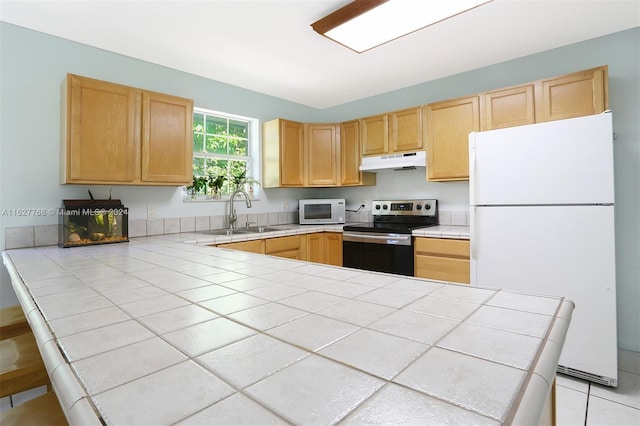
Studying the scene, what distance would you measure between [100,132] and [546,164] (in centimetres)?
310

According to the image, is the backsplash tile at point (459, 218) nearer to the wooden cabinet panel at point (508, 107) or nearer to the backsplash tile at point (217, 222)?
the wooden cabinet panel at point (508, 107)

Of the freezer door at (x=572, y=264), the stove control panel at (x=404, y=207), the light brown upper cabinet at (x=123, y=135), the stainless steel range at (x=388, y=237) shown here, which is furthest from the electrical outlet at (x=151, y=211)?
the freezer door at (x=572, y=264)

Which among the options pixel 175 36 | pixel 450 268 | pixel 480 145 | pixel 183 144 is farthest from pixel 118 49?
pixel 450 268

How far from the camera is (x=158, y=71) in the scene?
299 centimetres

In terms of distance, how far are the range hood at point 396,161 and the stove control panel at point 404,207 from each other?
0.40 metres

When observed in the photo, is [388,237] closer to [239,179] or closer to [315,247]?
[315,247]

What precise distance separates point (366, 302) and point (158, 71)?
3.05 m

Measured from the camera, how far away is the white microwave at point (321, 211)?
3.94 m

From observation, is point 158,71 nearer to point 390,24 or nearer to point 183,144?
point 183,144

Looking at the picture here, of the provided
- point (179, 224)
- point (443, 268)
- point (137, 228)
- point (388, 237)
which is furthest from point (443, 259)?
point (137, 228)

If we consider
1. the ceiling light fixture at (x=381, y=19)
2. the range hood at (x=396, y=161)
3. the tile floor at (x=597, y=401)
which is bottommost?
the tile floor at (x=597, y=401)

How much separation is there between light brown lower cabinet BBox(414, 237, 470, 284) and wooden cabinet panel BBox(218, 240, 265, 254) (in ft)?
4.55

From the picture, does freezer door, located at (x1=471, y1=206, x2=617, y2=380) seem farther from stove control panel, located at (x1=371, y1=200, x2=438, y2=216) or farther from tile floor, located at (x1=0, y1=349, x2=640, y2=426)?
stove control panel, located at (x1=371, y1=200, x2=438, y2=216)

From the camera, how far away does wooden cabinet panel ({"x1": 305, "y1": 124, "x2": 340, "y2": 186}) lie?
3975mm
